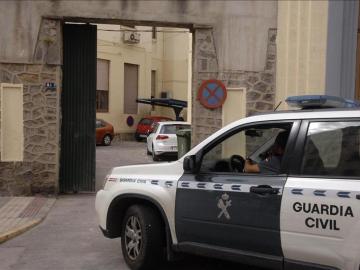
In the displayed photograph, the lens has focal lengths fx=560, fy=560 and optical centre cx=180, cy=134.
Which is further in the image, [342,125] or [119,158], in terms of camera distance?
[119,158]

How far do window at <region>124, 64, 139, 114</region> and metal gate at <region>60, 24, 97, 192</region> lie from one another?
815 inches

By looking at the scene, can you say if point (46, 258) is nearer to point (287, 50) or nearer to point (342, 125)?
point (342, 125)

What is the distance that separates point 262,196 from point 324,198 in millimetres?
586

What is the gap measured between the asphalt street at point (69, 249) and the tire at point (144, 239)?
1.05ft

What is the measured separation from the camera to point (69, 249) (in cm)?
718

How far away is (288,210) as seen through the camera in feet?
15.4

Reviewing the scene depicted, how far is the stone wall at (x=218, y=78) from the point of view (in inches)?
440

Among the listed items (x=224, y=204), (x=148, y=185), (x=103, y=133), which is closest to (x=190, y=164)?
(x=224, y=204)

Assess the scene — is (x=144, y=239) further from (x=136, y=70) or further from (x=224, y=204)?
(x=136, y=70)

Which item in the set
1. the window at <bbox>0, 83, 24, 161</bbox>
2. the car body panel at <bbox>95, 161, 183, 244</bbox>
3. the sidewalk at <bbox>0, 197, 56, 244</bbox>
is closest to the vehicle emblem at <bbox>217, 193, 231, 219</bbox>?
the car body panel at <bbox>95, 161, 183, 244</bbox>

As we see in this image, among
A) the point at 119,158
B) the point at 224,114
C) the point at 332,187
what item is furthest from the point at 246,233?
the point at 119,158

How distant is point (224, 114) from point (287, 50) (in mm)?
1811

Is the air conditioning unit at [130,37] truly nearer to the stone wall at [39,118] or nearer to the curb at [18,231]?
the stone wall at [39,118]

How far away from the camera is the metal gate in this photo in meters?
11.7
